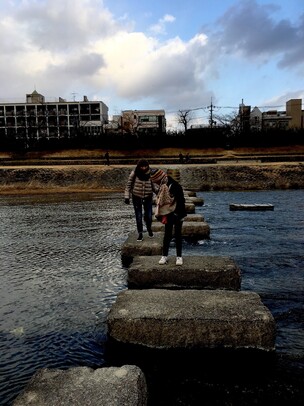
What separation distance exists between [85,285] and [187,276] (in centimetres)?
186

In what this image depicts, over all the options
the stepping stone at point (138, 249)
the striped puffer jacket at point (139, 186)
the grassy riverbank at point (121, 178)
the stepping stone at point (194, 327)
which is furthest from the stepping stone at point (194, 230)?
the grassy riverbank at point (121, 178)

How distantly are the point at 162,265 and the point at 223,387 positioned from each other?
9.87 ft

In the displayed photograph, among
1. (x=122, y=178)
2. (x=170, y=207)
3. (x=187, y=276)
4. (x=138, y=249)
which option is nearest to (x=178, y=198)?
(x=170, y=207)

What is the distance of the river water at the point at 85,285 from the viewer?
4.55 meters

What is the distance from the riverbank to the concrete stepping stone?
34.0 metres

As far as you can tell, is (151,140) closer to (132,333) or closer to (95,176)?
(95,176)

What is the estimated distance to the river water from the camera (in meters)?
4.55

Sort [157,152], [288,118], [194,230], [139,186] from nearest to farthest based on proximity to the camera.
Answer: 1. [139,186]
2. [194,230]
3. [157,152]
4. [288,118]

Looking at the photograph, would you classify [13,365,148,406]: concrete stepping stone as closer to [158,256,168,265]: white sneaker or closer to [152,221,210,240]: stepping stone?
[158,256,168,265]: white sneaker

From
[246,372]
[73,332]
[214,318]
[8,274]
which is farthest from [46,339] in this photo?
[8,274]

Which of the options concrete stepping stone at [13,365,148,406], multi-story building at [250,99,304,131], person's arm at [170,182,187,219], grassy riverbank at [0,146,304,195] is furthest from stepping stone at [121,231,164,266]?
multi-story building at [250,99,304,131]

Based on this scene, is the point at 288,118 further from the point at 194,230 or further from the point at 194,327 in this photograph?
the point at 194,327

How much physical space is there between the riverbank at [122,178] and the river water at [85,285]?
76.6 feet

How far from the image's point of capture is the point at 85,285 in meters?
7.29
